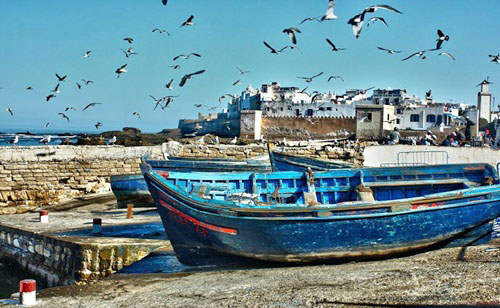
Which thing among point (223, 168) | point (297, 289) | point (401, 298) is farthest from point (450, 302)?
point (223, 168)

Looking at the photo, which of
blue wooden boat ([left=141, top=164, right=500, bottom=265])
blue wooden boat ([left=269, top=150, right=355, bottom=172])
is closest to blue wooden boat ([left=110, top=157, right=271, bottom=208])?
blue wooden boat ([left=269, top=150, right=355, bottom=172])

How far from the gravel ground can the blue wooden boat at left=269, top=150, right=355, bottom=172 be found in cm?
563

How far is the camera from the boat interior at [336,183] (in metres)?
11.6

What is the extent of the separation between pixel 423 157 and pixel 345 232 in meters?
12.1

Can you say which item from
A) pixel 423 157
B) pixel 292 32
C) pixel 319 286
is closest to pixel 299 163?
pixel 292 32

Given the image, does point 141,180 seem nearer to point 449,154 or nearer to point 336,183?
point 336,183

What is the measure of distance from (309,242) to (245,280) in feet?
3.98

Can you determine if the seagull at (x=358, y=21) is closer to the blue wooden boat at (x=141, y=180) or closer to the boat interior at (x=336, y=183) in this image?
the boat interior at (x=336, y=183)

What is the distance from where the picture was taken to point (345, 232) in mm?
9406

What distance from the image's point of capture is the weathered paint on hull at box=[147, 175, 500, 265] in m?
9.38

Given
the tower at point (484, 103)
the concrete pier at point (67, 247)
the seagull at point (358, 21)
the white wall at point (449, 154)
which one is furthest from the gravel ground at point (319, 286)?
the tower at point (484, 103)

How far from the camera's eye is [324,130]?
1845 inches

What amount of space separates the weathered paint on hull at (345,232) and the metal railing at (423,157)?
419 inches

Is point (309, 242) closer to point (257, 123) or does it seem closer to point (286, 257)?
point (286, 257)
